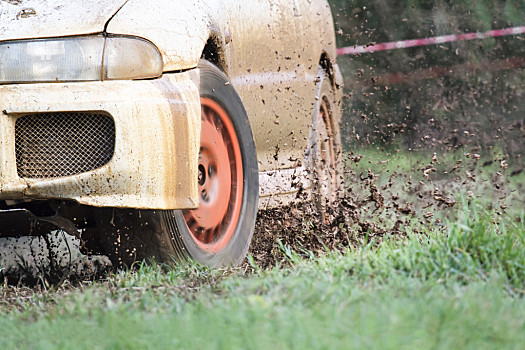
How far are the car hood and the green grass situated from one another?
3.36 feet

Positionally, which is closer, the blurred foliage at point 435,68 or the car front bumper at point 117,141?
the car front bumper at point 117,141

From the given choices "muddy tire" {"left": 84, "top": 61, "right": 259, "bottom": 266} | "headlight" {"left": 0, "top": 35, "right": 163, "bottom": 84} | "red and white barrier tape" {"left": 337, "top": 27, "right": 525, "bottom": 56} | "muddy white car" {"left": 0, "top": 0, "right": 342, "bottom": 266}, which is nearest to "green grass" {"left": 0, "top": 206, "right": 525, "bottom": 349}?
"muddy tire" {"left": 84, "top": 61, "right": 259, "bottom": 266}

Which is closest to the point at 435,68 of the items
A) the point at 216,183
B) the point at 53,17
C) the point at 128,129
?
the point at 216,183

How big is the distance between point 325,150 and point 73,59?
3074 millimetres

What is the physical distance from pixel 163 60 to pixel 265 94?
134cm

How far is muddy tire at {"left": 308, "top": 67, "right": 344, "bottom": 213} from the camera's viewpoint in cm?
598

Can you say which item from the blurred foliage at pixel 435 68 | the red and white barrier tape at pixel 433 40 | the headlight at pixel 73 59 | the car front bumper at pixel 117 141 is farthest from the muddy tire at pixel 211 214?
the red and white barrier tape at pixel 433 40

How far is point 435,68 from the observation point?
1509cm

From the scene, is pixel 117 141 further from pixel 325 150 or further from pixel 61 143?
pixel 325 150

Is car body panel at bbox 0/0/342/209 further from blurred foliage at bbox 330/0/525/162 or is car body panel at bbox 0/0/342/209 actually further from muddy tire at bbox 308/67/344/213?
blurred foliage at bbox 330/0/525/162

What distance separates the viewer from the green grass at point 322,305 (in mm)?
2414

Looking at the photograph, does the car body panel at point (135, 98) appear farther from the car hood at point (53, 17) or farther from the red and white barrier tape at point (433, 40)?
the red and white barrier tape at point (433, 40)

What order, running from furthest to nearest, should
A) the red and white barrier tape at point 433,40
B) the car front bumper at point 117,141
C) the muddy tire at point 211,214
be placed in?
1. the red and white barrier tape at point 433,40
2. the muddy tire at point 211,214
3. the car front bumper at point 117,141

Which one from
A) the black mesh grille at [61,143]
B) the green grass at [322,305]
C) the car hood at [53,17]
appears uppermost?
the car hood at [53,17]
